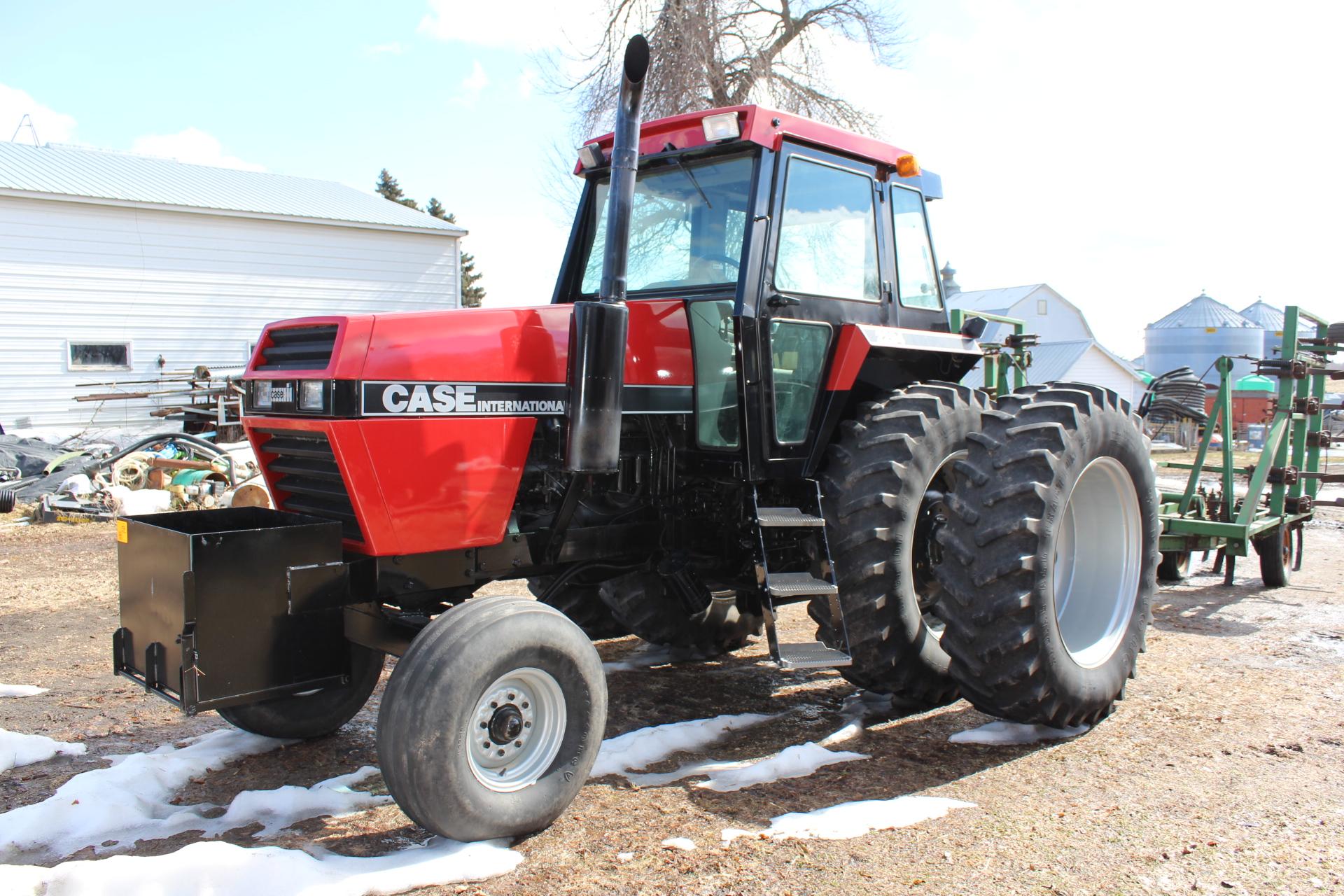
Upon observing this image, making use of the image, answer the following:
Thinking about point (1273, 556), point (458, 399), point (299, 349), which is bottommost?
point (1273, 556)

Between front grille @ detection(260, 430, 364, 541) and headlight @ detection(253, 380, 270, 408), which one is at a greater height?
headlight @ detection(253, 380, 270, 408)

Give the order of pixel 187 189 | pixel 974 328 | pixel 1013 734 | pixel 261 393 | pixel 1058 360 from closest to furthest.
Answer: pixel 261 393 → pixel 1013 734 → pixel 974 328 → pixel 187 189 → pixel 1058 360

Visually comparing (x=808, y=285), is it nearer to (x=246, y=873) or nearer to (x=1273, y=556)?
(x=246, y=873)

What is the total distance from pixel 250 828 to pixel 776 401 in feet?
8.42

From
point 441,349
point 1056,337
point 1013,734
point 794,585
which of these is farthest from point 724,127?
point 1056,337

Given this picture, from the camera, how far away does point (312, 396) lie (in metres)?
3.44

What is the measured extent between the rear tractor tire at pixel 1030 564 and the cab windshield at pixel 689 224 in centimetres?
135

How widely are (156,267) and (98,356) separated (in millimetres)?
1737

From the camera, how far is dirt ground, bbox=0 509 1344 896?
10.1 feet

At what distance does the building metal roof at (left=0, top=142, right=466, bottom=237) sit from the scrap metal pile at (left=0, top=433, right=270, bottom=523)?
529 cm

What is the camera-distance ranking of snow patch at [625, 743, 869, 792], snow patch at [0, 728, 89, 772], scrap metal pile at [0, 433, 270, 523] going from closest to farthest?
snow patch at [625, 743, 869, 792], snow patch at [0, 728, 89, 772], scrap metal pile at [0, 433, 270, 523]

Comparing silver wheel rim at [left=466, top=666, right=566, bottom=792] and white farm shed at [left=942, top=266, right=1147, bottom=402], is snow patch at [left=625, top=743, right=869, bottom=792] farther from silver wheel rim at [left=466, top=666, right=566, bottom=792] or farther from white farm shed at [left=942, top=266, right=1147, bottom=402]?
white farm shed at [left=942, top=266, right=1147, bottom=402]

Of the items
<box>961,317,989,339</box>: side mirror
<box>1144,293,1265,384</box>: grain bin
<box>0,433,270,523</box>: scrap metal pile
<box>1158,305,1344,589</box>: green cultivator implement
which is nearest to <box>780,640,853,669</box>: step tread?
<box>961,317,989,339</box>: side mirror

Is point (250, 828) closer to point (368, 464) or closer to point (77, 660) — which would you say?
point (368, 464)
